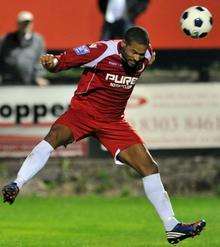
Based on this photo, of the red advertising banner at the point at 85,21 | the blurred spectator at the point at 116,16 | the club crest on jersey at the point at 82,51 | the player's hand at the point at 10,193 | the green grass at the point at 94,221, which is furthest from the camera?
the blurred spectator at the point at 116,16

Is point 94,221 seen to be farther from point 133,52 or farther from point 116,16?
point 116,16

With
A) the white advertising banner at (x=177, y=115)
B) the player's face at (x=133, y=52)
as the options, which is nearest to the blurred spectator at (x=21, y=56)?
the white advertising banner at (x=177, y=115)

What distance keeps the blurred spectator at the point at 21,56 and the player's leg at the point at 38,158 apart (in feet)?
23.0

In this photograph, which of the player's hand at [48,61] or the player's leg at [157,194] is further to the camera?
the player's leg at [157,194]

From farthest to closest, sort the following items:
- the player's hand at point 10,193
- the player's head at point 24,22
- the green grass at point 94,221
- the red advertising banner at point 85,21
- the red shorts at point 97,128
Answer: the red advertising banner at point 85,21 → the player's head at point 24,22 → the green grass at point 94,221 → the red shorts at point 97,128 → the player's hand at point 10,193

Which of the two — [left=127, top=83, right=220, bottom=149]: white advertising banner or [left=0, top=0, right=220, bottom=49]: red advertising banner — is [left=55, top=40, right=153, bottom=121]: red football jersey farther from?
[left=0, top=0, right=220, bottom=49]: red advertising banner

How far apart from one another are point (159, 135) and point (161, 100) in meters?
0.56

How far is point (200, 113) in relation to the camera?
18.2m

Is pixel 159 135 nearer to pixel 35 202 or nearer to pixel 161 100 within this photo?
pixel 161 100

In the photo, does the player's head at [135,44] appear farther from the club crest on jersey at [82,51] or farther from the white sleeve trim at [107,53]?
the club crest on jersey at [82,51]

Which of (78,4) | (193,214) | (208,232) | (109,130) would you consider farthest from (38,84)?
(109,130)

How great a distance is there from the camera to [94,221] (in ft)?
46.5

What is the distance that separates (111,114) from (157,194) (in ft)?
2.93

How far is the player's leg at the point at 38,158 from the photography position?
1043cm
